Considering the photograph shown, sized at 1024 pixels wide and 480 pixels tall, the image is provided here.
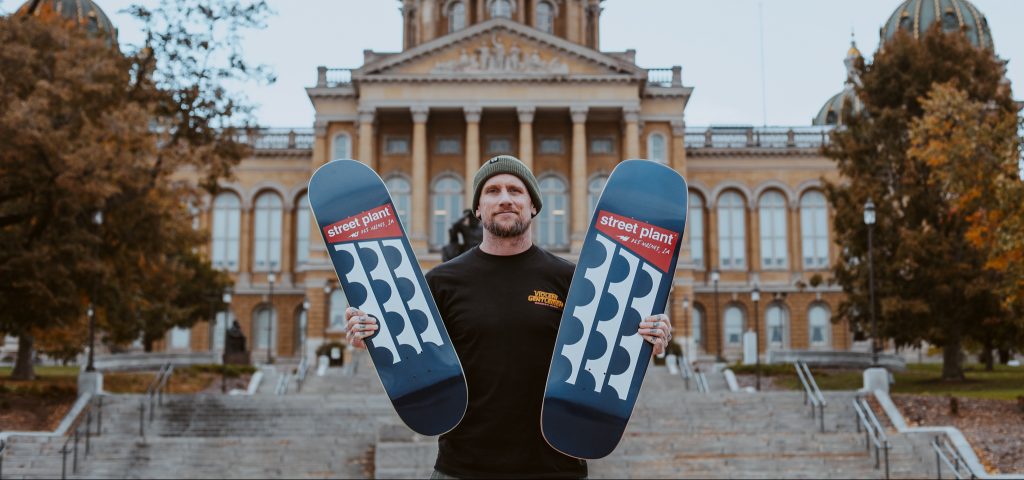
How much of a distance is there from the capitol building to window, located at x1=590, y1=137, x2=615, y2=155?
75 millimetres

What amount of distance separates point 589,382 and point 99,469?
16.7 metres

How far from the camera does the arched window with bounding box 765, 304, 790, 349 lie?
65875 mm

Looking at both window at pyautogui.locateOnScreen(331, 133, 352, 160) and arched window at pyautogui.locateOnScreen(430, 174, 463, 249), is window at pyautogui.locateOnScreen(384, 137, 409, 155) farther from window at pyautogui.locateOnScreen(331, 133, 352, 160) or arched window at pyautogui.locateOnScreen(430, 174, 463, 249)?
arched window at pyautogui.locateOnScreen(430, 174, 463, 249)

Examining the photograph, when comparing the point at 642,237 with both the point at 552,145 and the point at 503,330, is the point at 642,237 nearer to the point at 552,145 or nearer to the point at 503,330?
the point at 503,330

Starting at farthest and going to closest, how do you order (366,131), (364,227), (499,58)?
(499,58) < (366,131) < (364,227)

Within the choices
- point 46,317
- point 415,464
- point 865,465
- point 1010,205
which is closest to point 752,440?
point 865,465

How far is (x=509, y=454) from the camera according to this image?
170 inches

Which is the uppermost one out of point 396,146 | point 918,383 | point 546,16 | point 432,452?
point 546,16

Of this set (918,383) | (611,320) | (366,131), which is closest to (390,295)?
(611,320)

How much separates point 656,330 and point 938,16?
7657 centimetres

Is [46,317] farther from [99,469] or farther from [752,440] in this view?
[752,440]

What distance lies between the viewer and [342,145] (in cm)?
6103

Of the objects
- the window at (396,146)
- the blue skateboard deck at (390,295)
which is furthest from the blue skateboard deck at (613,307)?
the window at (396,146)

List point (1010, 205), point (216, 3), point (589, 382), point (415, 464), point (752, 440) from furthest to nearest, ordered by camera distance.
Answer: point (216, 3) < point (1010, 205) < point (752, 440) < point (415, 464) < point (589, 382)
